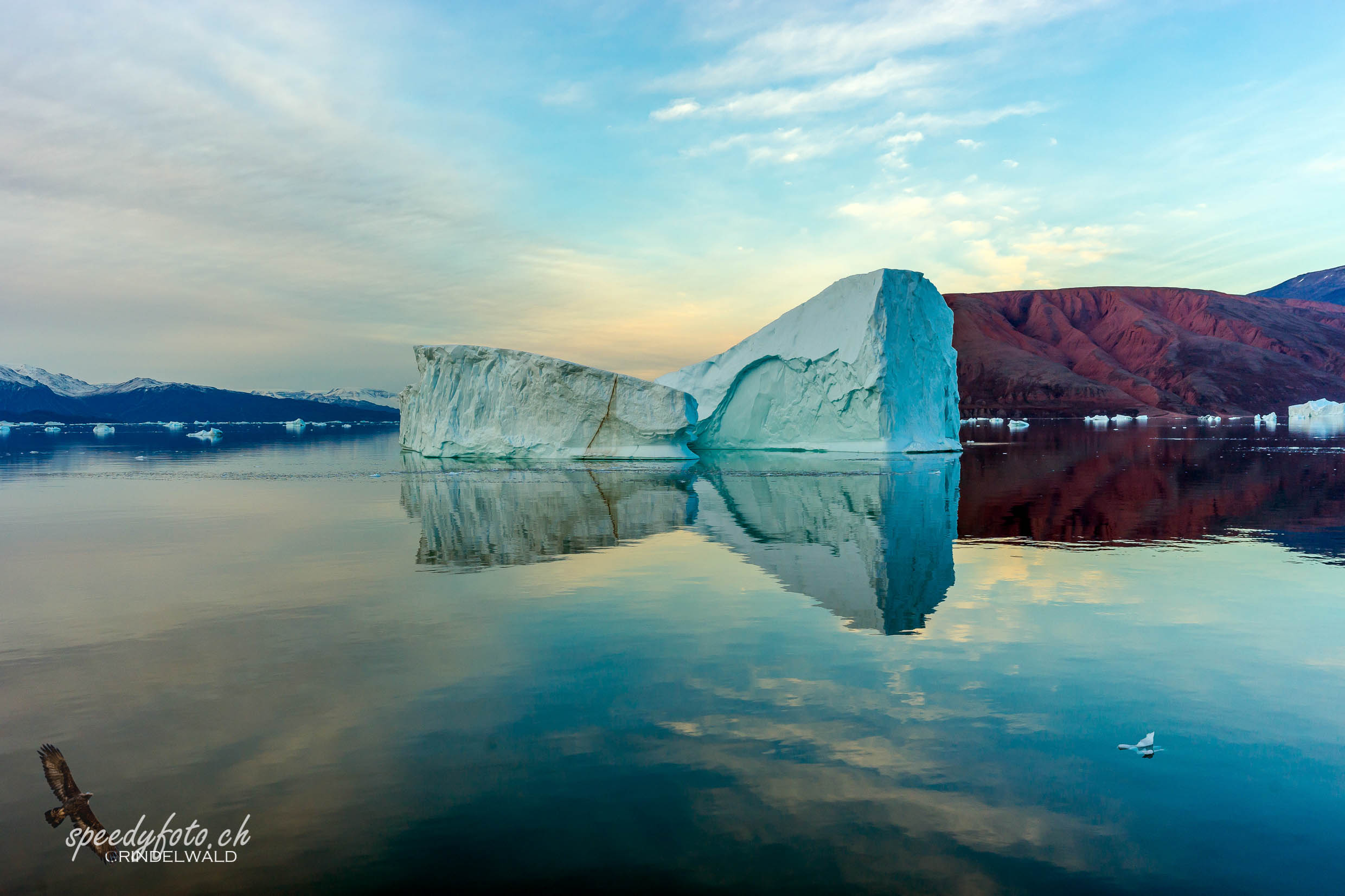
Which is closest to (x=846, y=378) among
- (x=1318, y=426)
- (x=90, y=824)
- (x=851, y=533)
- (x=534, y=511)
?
(x=534, y=511)

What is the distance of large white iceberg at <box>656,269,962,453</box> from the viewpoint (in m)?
30.3

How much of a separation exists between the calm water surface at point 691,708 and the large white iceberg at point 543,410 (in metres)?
18.1

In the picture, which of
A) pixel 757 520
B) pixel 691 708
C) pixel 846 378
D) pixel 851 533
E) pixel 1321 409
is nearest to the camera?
pixel 691 708

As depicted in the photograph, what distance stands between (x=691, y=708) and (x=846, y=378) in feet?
→ 90.1

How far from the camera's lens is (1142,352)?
4811 inches

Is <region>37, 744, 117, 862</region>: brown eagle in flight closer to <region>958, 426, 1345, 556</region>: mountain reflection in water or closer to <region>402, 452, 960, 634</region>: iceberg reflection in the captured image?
<region>402, 452, 960, 634</region>: iceberg reflection

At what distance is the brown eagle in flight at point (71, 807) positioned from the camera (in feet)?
10.1

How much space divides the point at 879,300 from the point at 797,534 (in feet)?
70.1

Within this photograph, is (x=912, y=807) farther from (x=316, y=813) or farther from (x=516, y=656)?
(x=516, y=656)

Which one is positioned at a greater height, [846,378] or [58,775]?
[846,378]

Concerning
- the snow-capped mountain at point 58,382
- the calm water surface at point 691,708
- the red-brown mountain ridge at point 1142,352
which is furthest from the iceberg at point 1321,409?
the snow-capped mountain at point 58,382

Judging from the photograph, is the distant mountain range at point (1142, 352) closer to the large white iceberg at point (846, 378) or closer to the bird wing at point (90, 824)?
the large white iceberg at point (846, 378)

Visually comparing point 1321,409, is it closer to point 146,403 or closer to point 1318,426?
point 1318,426

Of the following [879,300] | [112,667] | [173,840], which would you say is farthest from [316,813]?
[879,300]
